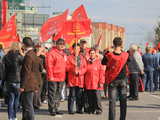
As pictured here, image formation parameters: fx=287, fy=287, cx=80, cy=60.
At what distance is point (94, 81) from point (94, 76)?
147mm

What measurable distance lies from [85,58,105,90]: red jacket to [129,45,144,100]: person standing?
3.07 metres

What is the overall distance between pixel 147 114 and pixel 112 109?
2.19 meters

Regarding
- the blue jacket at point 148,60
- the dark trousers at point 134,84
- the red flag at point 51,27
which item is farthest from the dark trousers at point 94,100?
the blue jacket at point 148,60

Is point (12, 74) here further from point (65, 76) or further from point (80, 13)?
point (80, 13)

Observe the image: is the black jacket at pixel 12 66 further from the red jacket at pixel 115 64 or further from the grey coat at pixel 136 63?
the grey coat at pixel 136 63

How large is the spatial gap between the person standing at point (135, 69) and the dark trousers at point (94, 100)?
326cm

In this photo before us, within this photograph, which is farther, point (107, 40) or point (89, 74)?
point (107, 40)

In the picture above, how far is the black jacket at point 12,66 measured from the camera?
721 cm

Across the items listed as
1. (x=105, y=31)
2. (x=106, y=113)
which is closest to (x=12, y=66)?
→ (x=106, y=113)

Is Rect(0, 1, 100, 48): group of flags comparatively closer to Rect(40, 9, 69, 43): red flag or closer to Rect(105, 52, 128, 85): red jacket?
Rect(40, 9, 69, 43): red flag

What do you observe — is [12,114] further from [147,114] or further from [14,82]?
[147,114]

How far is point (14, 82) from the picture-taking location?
23.6 ft

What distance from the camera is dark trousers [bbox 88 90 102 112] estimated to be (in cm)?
824

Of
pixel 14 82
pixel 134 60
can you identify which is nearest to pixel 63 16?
pixel 134 60
